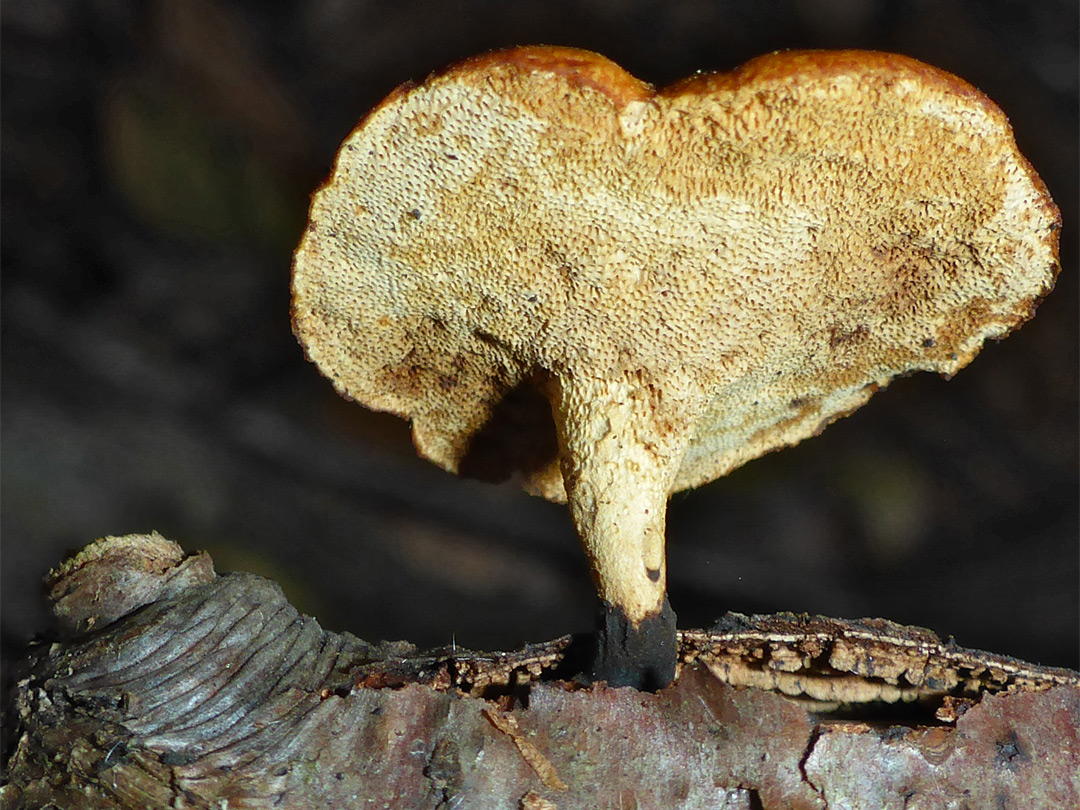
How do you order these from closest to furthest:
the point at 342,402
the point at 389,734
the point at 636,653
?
the point at 389,734 < the point at 636,653 < the point at 342,402

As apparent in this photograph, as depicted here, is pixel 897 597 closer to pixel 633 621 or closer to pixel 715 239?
pixel 633 621

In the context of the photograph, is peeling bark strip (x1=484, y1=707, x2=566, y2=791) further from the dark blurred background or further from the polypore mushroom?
the dark blurred background

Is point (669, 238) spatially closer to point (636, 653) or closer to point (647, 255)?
point (647, 255)

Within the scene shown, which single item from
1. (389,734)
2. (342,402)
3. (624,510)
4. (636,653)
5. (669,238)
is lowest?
(389,734)

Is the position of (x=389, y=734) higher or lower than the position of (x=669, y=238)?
lower

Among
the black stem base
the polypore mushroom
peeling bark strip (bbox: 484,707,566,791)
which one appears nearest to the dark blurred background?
the polypore mushroom

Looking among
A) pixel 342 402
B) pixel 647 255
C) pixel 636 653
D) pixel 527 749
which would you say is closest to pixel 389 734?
pixel 527 749

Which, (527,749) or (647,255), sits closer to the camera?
(527,749)
